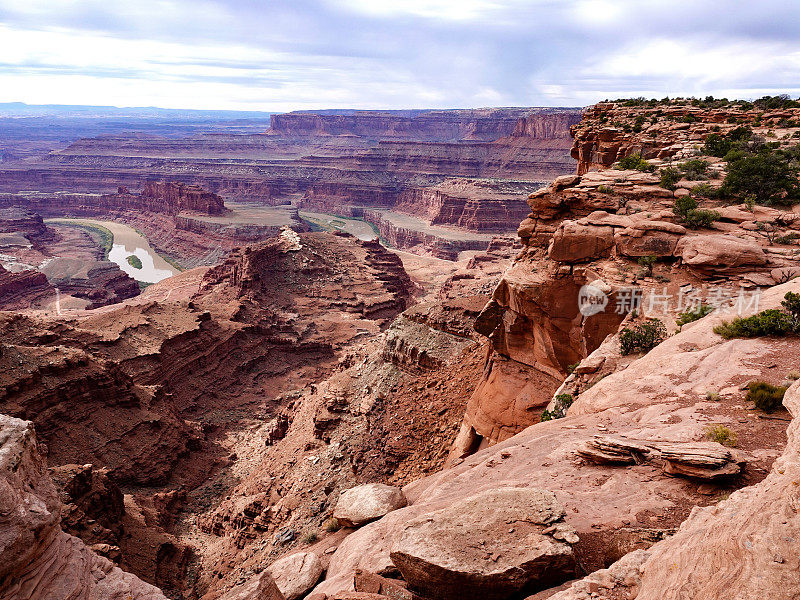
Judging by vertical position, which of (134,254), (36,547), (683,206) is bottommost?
(134,254)

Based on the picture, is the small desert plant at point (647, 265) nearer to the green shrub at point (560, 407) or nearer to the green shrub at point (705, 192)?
the green shrub at point (560, 407)

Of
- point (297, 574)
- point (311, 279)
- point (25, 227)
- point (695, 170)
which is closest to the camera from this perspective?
point (297, 574)

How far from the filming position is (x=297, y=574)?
1070cm

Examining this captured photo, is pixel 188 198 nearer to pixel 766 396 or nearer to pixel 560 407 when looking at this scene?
pixel 560 407

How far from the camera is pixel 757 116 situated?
34625mm

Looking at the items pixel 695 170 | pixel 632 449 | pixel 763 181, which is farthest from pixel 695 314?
pixel 695 170

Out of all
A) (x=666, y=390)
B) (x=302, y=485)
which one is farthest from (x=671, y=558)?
(x=302, y=485)

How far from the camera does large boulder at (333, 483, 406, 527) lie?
38.8ft

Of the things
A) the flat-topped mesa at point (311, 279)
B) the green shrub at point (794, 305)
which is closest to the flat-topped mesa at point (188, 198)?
the flat-topped mesa at point (311, 279)

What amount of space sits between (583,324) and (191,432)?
2692 cm

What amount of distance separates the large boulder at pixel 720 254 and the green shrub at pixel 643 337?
2.25m

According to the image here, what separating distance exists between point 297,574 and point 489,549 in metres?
5.85

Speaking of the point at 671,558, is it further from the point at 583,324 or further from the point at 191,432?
the point at 191,432

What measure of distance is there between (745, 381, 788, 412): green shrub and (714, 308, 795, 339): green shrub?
2.49 m
